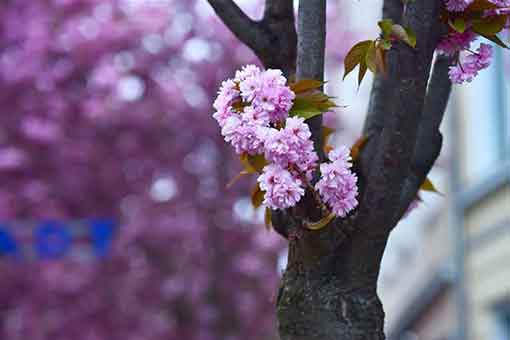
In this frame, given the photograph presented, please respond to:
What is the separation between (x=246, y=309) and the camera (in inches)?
355

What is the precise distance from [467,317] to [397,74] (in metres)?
6.45

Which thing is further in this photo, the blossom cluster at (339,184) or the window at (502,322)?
the window at (502,322)

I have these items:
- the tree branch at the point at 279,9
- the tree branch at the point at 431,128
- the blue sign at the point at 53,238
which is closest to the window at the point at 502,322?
the blue sign at the point at 53,238

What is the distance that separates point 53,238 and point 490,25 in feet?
21.7

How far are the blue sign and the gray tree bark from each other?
6.20 metres

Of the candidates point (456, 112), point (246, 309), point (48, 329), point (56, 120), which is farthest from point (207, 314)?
point (456, 112)

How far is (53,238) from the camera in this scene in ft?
28.8

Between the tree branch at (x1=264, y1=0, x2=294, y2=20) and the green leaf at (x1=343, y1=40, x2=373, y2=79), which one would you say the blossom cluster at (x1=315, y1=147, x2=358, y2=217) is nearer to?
the green leaf at (x1=343, y1=40, x2=373, y2=79)

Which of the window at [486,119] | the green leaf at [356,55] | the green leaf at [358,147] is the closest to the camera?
the green leaf at [356,55]

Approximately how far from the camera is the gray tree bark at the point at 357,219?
248 centimetres

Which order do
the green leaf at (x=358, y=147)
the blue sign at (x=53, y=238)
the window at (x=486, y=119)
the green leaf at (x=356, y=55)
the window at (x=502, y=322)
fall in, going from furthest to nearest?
the blue sign at (x=53, y=238)
the window at (x=486, y=119)
the window at (x=502, y=322)
the green leaf at (x=358, y=147)
the green leaf at (x=356, y=55)

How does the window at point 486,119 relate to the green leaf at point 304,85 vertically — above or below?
above

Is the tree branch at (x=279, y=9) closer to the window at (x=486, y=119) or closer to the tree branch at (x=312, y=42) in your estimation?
the tree branch at (x=312, y=42)

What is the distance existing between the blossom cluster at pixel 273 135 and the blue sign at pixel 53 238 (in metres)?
6.41
